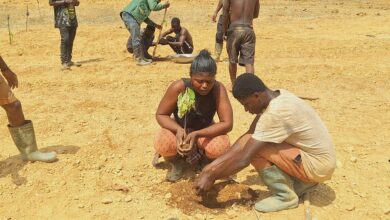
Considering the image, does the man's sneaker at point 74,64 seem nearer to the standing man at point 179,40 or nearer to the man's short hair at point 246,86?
the standing man at point 179,40

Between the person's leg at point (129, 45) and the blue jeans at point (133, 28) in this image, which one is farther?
the person's leg at point (129, 45)

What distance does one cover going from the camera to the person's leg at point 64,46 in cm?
704

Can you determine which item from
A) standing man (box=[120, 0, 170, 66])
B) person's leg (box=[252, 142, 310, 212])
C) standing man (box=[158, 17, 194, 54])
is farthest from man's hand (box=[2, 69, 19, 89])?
standing man (box=[158, 17, 194, 54])

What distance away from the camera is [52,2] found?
6828 millimetres

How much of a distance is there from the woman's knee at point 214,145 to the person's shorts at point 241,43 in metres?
2.33

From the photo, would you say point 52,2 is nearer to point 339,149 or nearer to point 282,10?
point 339,149

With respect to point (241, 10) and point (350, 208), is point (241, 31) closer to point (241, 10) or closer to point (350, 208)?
point (241, 10)

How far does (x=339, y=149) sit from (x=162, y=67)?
398 cm

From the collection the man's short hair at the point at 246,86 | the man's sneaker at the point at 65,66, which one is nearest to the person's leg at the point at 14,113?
the man's short hair at the point at 246,86

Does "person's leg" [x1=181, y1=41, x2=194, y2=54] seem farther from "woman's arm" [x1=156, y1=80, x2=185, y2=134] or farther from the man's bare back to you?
"woman's arm" [x1=156, y1=80, x2=185, y2=134]

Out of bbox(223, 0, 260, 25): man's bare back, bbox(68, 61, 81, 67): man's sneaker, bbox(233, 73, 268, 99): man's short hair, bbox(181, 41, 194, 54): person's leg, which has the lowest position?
bbox(68, 61, 81, 67): man's sneaker

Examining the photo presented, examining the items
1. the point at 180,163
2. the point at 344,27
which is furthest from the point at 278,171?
the point at 344,27

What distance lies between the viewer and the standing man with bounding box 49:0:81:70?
6.91 meters

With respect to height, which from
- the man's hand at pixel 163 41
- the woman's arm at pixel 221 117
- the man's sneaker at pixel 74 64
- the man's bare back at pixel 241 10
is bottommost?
the man's sneaker at pixel 74 64
